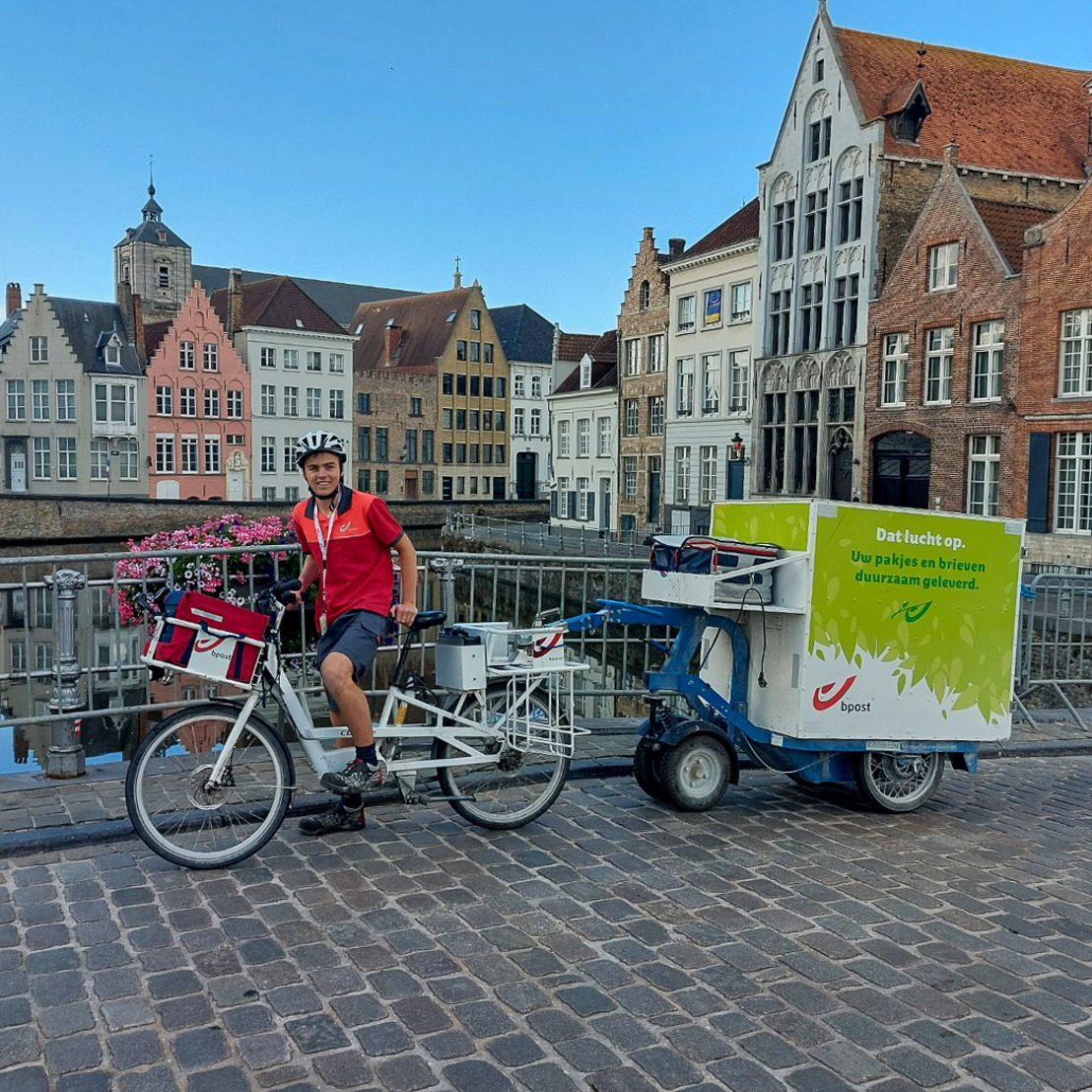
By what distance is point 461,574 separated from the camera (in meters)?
8.49

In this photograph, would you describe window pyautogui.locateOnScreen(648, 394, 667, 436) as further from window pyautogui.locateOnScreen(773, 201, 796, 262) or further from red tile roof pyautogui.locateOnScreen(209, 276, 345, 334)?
red tile roof pyautogui.locateOnScreen(209, 276, 345, 334)

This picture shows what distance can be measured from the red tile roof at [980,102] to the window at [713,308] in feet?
31.8

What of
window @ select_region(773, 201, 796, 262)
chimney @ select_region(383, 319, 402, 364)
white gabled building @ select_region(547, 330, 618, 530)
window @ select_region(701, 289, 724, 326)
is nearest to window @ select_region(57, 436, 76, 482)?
chimney @ select_region(383, 319, 402, 364)

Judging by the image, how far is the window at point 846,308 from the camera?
37594mm

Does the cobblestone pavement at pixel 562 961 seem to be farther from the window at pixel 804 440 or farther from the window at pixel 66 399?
the window at pixel 66 399

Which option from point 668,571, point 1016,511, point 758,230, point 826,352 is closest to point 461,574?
point 668,571

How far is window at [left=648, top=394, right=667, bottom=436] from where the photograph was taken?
161 feet

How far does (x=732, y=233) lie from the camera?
45.2 m

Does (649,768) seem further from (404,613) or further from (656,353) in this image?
(656,353)

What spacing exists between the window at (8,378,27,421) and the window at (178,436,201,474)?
8.12m

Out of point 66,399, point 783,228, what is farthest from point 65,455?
point 783,228

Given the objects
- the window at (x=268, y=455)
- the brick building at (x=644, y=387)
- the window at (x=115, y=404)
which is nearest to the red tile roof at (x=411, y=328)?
the window at (x=268, y=455)

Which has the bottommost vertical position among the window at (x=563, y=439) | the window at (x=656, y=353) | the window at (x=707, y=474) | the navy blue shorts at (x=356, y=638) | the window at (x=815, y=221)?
the navy blue shorts at (x=356, y=638)

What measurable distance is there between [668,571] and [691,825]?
1.49 m
